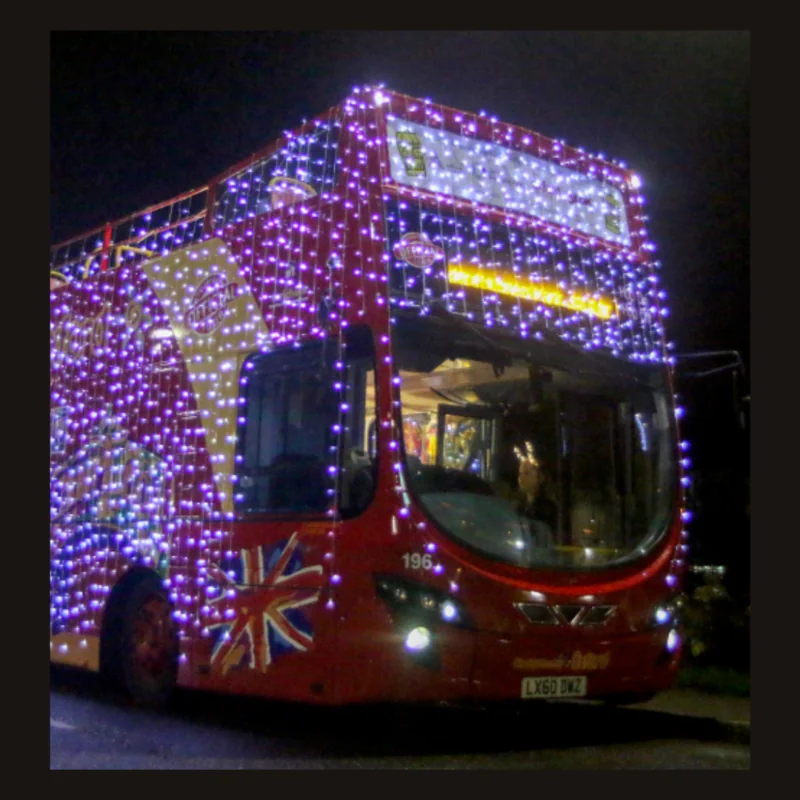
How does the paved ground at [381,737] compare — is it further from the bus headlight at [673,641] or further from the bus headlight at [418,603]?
the bus headlight at [418,603]

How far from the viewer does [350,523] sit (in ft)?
22.6

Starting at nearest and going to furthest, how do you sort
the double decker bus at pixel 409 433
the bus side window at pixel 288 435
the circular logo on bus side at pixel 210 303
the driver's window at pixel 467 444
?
1. the double decker bus at pixel 409 433
2. the driver's window at pixel 467 444
3. the bus side window at pixel 288 435
4. the circular logo on bus side at pixel 210 303

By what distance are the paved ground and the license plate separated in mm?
424

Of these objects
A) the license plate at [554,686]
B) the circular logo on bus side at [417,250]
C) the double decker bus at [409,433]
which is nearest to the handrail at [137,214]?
the double decker bus at [409,433]

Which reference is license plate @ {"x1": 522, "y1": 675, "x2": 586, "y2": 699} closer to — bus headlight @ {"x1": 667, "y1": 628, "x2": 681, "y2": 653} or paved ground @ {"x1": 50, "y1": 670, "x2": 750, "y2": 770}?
paved ground @ {"x1": 50, "y1": 670, "x2": 750, "y2": 770}

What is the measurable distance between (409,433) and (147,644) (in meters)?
3.32

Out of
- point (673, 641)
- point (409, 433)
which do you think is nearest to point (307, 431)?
point (409, 433)

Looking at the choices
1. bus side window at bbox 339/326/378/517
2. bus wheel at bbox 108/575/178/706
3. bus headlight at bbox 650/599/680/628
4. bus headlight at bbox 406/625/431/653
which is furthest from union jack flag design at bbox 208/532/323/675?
bus headlight at bbox 650/599/680/628

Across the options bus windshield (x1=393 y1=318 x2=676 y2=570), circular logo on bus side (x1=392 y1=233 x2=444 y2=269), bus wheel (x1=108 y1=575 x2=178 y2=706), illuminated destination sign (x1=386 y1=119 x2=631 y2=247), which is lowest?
bus wheel (x1=108 y1=575 x2=178 y2=706)

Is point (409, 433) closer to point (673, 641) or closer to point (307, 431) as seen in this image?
point (307, 431)

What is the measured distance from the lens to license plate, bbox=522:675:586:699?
22.7 feet

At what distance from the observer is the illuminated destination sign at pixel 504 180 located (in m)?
7.55

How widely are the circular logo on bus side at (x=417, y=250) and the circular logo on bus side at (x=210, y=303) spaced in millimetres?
1734

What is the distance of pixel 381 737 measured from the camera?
7918 mm
